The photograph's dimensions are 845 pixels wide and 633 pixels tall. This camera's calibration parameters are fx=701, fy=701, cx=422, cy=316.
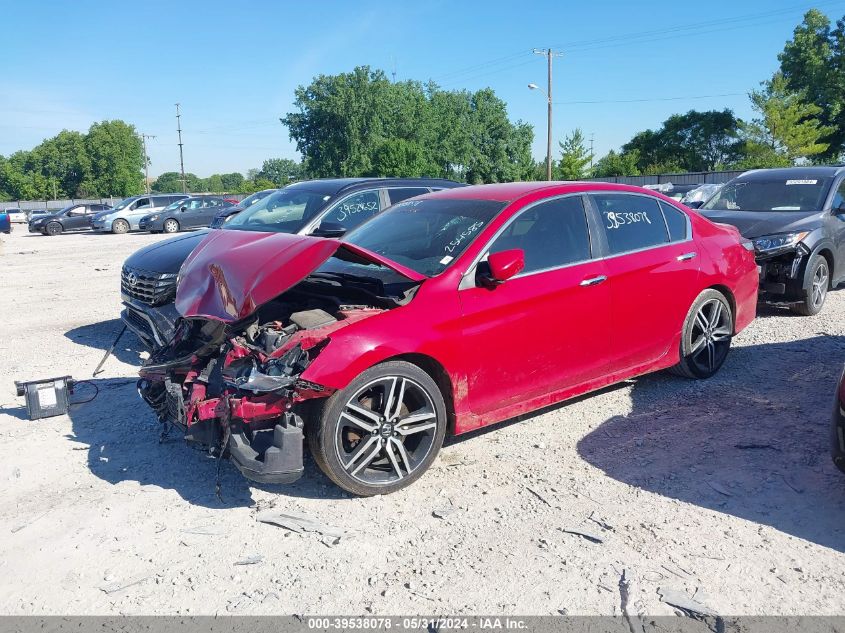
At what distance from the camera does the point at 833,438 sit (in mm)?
3783

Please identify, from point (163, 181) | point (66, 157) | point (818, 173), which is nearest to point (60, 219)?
point (818, 173)

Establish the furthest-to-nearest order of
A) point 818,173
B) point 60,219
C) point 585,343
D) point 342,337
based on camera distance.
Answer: point 60,219 → point 818,173 → point 585,343 → point 342,337

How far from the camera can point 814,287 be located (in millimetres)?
8523

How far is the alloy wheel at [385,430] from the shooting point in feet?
12.9

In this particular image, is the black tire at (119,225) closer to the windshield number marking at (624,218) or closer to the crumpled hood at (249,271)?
the crumpled hood at (249,271)

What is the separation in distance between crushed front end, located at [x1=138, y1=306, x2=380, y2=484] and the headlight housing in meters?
6.22

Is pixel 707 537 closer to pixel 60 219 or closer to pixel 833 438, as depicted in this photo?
pixel 833 438

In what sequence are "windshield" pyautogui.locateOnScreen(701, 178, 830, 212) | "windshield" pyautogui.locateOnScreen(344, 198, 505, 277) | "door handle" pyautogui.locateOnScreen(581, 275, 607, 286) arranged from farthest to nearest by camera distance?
"windshield" pyautogui.locateOnScreen(701, 178, 830, 212) < "door handle" pyautogui.locateOnScreen(581, 275, 607, 286) < "windshield" pyautogui.locateOnScreen(344, 198, 505, 277)

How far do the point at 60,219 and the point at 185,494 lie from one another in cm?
3394

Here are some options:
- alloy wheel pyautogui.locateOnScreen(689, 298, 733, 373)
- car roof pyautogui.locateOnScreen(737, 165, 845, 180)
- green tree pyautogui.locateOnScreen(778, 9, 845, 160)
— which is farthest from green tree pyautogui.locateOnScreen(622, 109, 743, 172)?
alloy wheel pyautogui.locateOnScreen(689, 298, 733, 373)

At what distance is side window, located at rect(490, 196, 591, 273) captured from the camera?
4699mm

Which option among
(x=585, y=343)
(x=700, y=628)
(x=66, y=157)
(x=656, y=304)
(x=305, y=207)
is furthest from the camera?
(x=66, y=157)

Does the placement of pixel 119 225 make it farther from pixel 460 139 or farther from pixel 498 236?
pixel 460 139

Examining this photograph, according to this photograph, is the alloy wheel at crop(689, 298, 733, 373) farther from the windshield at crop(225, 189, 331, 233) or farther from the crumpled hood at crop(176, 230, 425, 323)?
the windshield at crop(225, 189, 331, 233)
